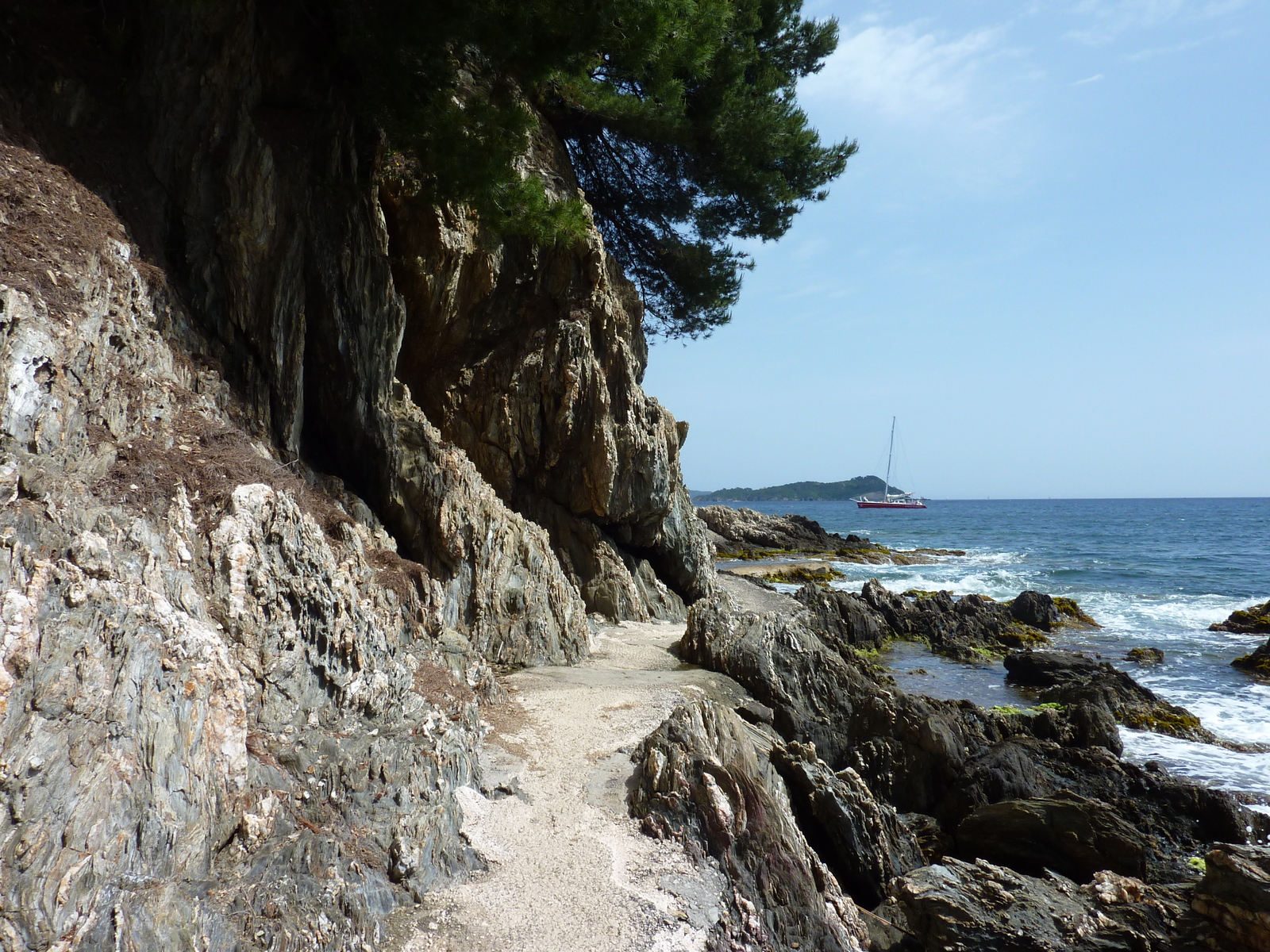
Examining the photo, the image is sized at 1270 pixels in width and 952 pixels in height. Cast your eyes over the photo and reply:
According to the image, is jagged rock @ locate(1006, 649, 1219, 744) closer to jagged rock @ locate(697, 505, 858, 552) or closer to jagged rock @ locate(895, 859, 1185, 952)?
jagged rock @ locate(895, 859, 1185, 952)

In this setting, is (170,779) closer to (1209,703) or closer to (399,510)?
(399,510)

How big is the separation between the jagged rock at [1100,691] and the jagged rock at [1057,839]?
14.8 feet

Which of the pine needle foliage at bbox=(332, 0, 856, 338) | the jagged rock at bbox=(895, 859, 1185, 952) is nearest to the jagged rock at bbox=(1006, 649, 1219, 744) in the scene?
the jagged rock at bbox=(895, 859, 1185, 952)

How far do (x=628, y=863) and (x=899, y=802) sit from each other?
505cm

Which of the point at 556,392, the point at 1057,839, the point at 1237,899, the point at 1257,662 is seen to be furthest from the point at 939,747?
the point at 1257,662

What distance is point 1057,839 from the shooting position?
7770 millimetres

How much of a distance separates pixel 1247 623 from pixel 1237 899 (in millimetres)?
22314

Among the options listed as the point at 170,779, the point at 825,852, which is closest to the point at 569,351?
the point at 825,852

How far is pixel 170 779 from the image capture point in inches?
166

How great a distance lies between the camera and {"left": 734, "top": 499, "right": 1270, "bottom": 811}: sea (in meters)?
12.8

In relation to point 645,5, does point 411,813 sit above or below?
below

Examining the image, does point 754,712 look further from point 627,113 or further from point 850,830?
point 627,113

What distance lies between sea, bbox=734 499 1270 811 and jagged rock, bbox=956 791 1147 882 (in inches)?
179

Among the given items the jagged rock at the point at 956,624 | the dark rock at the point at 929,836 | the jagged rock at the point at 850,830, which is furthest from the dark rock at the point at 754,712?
the jagged rock at the point at 956,624
